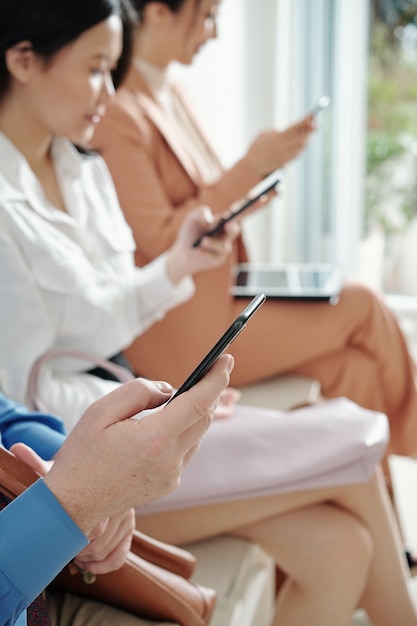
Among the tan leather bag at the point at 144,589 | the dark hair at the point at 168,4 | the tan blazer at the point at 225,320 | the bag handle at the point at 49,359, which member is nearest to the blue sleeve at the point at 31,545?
the tan leather bag at the point at 144,589

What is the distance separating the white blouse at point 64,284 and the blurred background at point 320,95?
2133mm

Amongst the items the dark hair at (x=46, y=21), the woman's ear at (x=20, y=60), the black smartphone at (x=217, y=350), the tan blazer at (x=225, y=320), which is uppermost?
the dark hair at (x=46, y=21)

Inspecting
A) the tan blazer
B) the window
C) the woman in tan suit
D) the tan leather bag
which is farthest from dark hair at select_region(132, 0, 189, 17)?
the window

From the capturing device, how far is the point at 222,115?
143 inches

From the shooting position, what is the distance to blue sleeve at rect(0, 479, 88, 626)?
76 cm

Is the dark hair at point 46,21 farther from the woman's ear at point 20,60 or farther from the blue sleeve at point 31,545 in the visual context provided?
the blue sleeve at point 31,545

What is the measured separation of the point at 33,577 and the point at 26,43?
921mm

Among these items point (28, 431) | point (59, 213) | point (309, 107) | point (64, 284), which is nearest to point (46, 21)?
point (59, 213)

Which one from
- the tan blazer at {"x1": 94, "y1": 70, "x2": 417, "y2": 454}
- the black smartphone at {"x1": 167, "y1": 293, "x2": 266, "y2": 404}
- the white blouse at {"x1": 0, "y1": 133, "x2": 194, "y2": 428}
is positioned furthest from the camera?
the tan blazer at {"x1": 94, "y1": 70, "x2": 417, "y2": 454}

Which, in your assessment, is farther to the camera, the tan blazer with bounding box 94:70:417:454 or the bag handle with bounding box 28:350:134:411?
the tan blazer with bounding box 94:70:417:454

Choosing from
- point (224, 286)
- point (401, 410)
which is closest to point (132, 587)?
point (224, 286)

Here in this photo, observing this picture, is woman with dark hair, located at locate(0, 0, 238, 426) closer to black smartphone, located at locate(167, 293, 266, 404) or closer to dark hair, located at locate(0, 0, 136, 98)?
dark hair, located at locate(0, 0, 136, 98)

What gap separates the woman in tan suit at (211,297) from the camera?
2084mm

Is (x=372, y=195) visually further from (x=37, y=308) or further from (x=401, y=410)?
(x=37, y=308)
